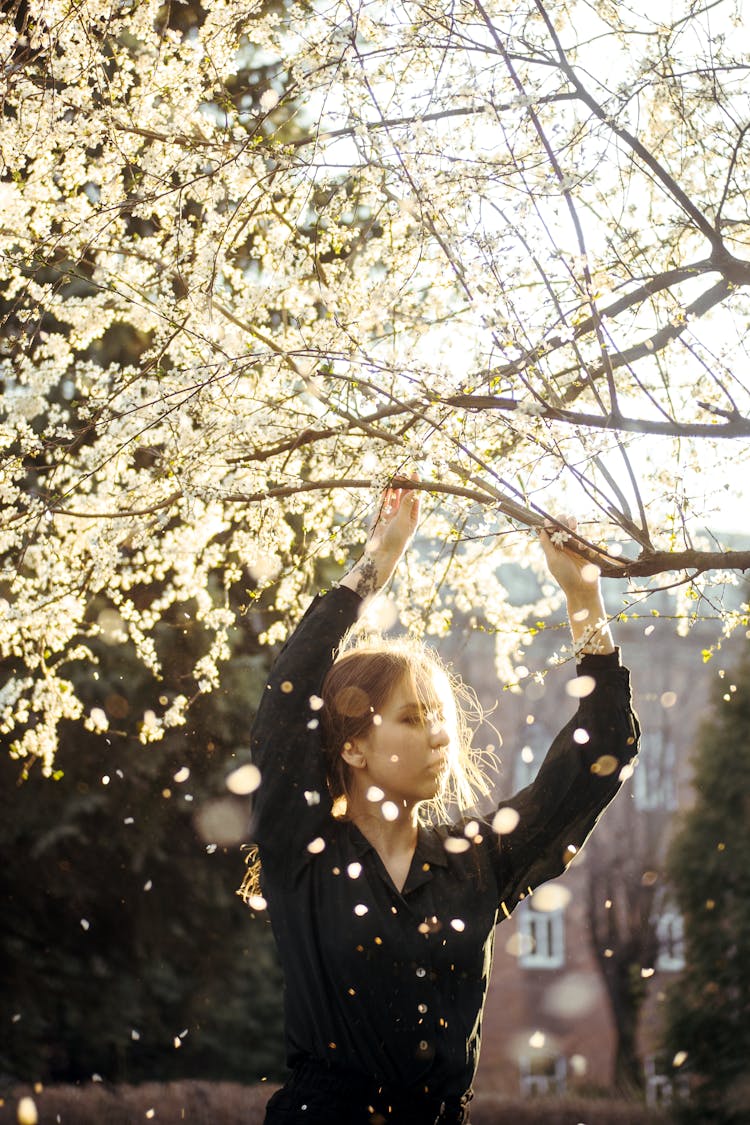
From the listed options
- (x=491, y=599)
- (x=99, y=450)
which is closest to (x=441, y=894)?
(x=99, y=450)

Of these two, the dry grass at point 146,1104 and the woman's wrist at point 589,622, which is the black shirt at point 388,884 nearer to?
the woman's wrist at point 589,622

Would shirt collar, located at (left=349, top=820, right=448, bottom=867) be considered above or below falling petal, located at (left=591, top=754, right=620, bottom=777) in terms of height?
below

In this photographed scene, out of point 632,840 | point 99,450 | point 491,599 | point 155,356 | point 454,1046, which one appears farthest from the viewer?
point 632,840

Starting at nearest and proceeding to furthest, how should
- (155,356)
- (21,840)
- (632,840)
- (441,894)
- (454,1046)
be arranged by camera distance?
1. (454,1046)
2. (441,894)
3. (155,356)
4. (21,840)
5. (632,840)

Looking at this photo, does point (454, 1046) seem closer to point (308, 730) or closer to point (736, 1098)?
point (308, 730)

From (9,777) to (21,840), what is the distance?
443 mm

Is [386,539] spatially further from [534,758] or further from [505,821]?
[534,758]

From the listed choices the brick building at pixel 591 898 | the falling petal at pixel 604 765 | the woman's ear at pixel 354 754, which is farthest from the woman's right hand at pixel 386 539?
the brick building at pixel 591 898

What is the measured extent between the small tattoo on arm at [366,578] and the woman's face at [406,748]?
0.17 metres

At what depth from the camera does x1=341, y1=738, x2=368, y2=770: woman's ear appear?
1989 mm

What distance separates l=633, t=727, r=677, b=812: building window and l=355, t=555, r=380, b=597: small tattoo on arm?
14.4 metres

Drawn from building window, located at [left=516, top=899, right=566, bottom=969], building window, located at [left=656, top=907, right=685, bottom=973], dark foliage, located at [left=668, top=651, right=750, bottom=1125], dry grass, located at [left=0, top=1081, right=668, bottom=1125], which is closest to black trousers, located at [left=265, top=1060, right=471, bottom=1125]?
dry grass, located at [left=0, top=1081, right=668, bottom=1125]

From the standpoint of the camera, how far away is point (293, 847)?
1.89 metres

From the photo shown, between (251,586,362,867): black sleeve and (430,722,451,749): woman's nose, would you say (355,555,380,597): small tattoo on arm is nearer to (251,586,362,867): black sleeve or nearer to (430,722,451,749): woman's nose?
(251,586,362,867): black sleeve
